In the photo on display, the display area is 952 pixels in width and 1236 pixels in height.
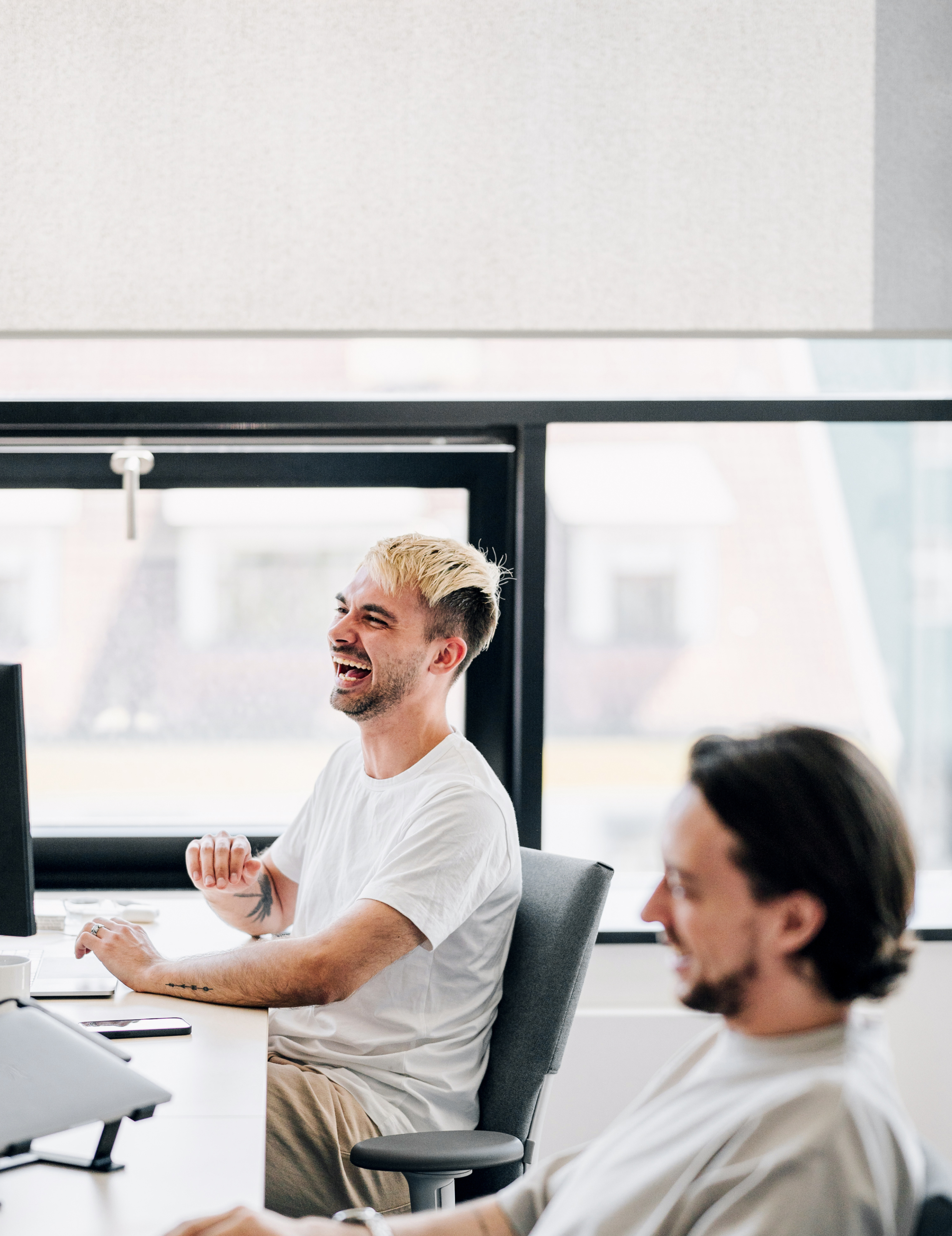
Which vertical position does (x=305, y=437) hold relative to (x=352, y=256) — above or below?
below

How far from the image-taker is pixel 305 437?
8.41 feet

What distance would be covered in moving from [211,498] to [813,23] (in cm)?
164

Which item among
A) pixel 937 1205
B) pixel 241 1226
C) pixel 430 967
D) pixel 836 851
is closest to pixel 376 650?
pixel 430 967

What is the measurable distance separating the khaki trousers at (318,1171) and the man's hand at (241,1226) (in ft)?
1.69

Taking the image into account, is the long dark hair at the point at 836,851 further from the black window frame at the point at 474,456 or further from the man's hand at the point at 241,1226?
the black window frame at the point at 474,456

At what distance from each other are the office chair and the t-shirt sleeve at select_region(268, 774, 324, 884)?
1.66ft

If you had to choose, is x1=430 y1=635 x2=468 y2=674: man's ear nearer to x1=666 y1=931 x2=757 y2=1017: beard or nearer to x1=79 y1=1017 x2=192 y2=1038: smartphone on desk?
x1=79 y1=1017 x2=192 y2=1038: smartphone on desk

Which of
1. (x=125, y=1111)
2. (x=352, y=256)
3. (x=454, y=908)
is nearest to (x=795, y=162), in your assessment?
(x=352, y=256)

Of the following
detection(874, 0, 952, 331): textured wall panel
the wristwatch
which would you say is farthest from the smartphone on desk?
detection(874, 0, 952, 331): textured wall panel

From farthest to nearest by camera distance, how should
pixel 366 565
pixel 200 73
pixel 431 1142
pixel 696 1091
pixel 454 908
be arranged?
pixel 200 73 → pixel 366 565 → pixel 454 908 → pixel 431 1142 → pixel 696 1091

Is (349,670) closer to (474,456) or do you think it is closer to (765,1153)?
(474,456)

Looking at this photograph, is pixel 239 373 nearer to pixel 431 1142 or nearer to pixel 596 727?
pixel 596 727

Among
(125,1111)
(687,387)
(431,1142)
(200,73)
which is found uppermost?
(200,73)

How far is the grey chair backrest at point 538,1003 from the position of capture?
5.33 ft
